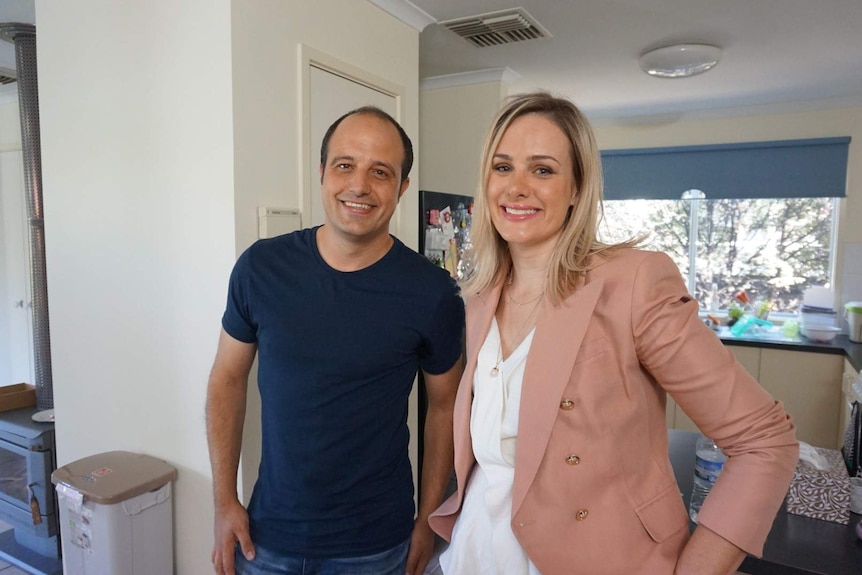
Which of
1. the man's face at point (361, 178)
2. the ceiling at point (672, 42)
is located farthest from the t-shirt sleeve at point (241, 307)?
the ceiling at point (672, 42)

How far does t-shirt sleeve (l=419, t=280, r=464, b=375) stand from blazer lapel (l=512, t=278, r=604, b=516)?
1.37 ft

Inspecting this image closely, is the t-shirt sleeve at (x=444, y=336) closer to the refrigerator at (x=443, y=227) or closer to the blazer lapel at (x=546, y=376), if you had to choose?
the blazer lapel at (x=546, y=376)

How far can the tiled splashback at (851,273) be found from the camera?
14.1ft

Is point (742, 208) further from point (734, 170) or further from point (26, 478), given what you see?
point (26, 478)

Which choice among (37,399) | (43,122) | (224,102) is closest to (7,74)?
(43,122)

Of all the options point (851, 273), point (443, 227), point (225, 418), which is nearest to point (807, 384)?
point (851, 273)

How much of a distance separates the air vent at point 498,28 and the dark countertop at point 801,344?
2202 millimetres

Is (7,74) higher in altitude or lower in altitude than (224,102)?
higher

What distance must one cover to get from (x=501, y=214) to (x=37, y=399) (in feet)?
9.22

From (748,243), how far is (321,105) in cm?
381

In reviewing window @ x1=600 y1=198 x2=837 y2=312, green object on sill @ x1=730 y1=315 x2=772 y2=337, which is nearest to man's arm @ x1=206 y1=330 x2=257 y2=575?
window @ x1=600 y1=198 x2=837 y2=312

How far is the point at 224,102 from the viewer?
6.20 feet

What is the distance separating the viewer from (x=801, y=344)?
395 cm

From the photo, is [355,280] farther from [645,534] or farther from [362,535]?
[645,534]
